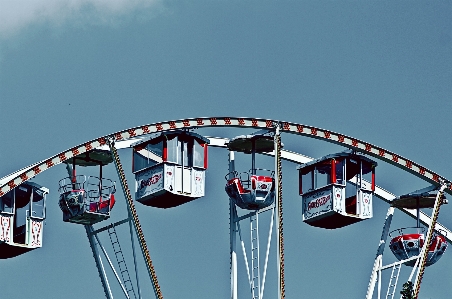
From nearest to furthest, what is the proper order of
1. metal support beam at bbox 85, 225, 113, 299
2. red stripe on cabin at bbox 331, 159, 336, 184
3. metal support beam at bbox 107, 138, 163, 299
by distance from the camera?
metal support beam at bbox 107, 138, 163, 299 < metal support beam at bbox 85, 225, 113, 299 < red stripe on cabin at bbox 331, 159, 336, 184

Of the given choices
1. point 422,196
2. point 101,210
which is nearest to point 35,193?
point 101,210

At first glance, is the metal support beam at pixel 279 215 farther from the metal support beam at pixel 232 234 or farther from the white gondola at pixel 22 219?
the white gondola at pixel 22 219

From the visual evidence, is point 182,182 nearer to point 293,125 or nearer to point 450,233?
point 293,125

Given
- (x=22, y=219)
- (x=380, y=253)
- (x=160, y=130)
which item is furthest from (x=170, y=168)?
(x=380, y=253)

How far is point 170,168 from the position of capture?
83188 millimetres

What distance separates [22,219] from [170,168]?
754 cm

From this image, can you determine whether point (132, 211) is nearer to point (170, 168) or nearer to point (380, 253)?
point (170, 168)

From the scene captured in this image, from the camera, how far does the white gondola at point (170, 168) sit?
83.0 m

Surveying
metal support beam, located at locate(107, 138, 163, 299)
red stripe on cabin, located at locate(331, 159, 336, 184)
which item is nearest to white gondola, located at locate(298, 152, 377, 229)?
red stripe on cabin, located at locate(331, 159, 336, 184)

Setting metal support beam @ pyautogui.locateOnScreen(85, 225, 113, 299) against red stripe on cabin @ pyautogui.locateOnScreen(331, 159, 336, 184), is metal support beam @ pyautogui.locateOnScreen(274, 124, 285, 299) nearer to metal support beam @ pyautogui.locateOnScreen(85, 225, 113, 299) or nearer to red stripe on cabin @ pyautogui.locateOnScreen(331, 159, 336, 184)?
red stripe on cabin @ pyautogui.locateOnScreen(331, 159, 336, 184)

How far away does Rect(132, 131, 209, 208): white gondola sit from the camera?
83.0 m

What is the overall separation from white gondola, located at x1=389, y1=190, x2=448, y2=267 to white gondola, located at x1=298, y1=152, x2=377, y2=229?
399 cm

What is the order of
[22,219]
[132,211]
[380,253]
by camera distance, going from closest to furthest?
[132,211] < [22,219] < [380,253]

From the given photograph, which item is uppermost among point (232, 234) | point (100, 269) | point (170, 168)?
point (170, 168)
